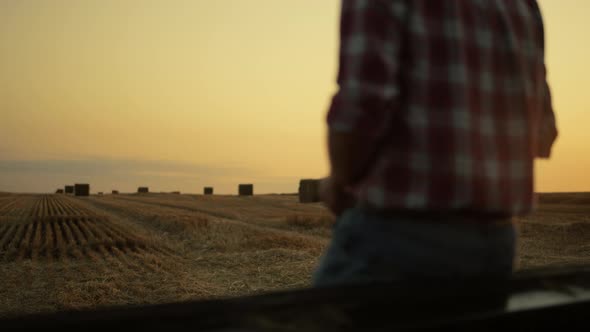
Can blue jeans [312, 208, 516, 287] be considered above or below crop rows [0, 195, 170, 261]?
above

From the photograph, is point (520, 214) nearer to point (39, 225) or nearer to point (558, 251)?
point (558, 251)

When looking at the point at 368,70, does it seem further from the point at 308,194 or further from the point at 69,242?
the point at 69,242

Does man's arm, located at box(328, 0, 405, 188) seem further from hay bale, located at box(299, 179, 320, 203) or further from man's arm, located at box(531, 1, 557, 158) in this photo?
man's arm, located at box(531, 1, 557, 158)

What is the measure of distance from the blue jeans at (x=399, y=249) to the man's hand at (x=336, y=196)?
0.12 ft

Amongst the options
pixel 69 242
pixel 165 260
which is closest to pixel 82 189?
pixel 69 242

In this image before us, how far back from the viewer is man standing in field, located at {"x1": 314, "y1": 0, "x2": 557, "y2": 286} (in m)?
1.31

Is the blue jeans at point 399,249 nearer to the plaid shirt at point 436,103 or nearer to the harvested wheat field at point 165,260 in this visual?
the plaid shirt at point 436,103

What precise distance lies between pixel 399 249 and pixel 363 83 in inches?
15.9

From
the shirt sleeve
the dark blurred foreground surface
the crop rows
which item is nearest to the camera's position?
the dark blurred foreground surface

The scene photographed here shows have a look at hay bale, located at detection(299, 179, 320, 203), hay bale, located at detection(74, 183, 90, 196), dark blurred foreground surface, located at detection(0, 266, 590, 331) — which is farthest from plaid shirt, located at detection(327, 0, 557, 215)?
hay bale, located at detection(74, 183, 90, 196)

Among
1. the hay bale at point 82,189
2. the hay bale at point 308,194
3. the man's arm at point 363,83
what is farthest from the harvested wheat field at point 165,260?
the hay bale at point 82,189

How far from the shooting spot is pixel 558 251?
1439cm

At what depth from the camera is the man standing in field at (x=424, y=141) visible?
131 cm

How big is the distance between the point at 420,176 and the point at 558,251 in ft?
48.0
